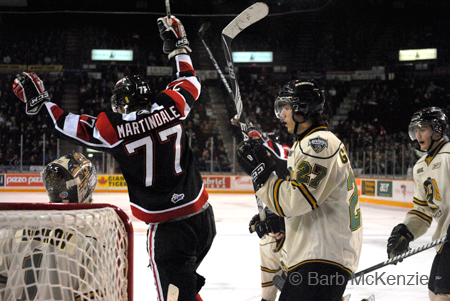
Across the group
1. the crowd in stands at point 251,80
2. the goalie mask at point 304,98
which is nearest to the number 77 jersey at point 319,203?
the goalie mask at point 304,98

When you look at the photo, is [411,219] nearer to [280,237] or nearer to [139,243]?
[280,237]

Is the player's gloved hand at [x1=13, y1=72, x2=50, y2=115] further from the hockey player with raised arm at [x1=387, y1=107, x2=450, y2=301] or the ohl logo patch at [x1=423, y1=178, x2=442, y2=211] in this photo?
the ohl logo patch at [x1=423, y1=178, x2=442, y2=211]

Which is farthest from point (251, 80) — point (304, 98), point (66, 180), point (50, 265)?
point (50, 265)

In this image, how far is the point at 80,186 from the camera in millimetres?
1707

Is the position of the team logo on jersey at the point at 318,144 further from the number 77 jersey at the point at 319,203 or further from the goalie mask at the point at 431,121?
the goalie mask at the point at 431,121

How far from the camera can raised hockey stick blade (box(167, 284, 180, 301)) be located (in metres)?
1.78

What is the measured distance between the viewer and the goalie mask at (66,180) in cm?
166

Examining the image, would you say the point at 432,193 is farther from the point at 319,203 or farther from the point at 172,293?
the point at 172,293

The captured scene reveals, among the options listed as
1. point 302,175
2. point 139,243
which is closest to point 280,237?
point 302,175

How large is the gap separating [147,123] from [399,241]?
161cm

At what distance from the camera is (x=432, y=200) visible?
2.51 m

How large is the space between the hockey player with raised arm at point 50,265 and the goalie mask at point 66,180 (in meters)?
0.59

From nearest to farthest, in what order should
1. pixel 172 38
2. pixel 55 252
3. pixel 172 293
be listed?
pixel 55 252
pixel 172 293
pixel 172 38

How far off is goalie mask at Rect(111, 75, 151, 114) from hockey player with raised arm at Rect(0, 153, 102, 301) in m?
1.01
